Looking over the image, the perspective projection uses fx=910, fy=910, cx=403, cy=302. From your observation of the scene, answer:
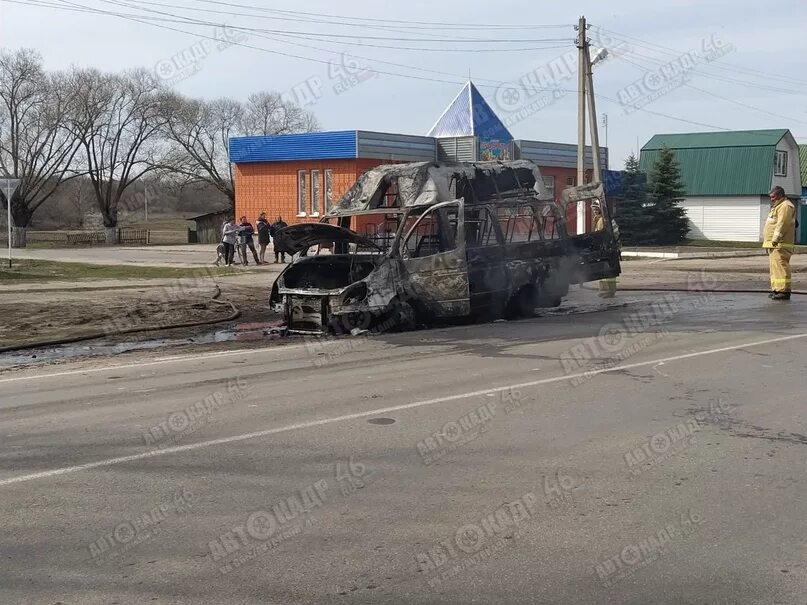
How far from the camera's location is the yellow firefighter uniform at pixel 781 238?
1577cm

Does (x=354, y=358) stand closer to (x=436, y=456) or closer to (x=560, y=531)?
(x=436, y=456)

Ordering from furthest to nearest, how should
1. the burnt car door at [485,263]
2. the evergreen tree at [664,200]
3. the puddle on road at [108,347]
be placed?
the evergreen tree at [664,200], the burnt car door at [485,263], the puddle on road at [108,347]

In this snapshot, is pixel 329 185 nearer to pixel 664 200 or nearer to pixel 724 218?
pixel 664 200

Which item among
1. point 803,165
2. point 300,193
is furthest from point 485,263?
point 803,165

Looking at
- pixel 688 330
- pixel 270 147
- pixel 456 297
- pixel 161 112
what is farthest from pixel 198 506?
pixel 161 112

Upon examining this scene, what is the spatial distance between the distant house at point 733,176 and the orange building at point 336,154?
49.3 feet

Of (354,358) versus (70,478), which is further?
(354,358)

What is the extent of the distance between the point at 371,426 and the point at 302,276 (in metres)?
6.71

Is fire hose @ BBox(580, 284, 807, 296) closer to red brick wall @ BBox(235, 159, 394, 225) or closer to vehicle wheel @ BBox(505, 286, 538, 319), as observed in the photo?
vehicle wheel @ BBox(505, 286, 538, 319)

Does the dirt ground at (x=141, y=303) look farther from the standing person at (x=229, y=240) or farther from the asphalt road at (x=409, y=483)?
the asphalt road at (x=409, y=483)

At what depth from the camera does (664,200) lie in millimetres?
48906

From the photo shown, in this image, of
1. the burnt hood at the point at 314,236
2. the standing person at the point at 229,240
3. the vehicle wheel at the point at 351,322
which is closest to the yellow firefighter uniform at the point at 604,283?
the burnt hood at the point at 314,236

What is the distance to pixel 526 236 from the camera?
14.2 metres

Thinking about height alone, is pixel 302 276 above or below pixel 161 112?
below
